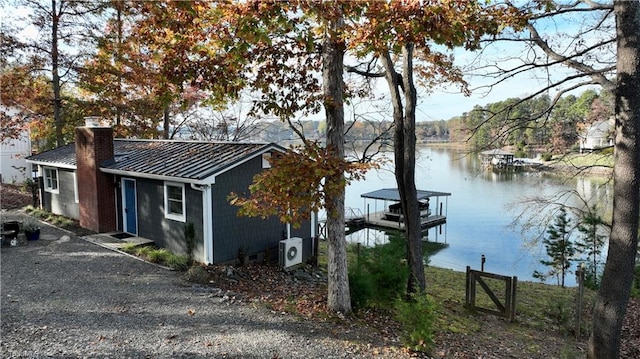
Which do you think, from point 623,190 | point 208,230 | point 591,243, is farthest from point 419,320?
point 591,243

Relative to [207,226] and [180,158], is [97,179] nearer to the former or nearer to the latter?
[180,158]

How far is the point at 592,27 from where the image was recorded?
8.80 metres

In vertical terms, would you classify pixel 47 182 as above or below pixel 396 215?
above

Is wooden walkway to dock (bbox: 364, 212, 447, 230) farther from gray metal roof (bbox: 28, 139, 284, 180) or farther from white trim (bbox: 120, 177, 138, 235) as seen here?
white trim (bbox: 120, 177, 138, 235)

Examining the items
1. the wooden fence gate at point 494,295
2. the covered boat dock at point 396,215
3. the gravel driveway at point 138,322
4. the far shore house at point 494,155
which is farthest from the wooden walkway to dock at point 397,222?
the gravel driveway at point 138,322

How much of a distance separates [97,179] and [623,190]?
12931 mm

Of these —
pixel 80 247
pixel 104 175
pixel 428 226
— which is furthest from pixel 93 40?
pixel 428 226

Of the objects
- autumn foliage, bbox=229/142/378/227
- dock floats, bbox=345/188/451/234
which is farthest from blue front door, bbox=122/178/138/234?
dock floats, bbox=345/188/451/234

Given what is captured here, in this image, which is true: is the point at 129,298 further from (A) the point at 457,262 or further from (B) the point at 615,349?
(A) the point at 457,262

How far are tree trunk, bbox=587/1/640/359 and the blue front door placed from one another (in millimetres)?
11330

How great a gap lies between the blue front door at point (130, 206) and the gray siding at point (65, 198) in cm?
287

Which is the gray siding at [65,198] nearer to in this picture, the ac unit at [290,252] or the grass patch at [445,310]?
the ac unit at [290,252]

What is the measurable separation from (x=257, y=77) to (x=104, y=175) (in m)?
7.33

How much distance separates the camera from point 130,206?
12.4 meters
